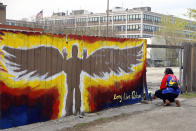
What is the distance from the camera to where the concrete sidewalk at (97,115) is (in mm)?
6344

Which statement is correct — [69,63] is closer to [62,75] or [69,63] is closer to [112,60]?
[62,75]

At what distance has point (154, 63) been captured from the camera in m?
48.8

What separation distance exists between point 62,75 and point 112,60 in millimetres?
1950

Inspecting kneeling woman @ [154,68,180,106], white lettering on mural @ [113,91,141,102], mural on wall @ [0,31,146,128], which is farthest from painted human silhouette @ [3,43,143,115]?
kneeling woman @ [154,68,180,106]

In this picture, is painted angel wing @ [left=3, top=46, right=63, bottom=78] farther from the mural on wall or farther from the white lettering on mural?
the white lettering on mural

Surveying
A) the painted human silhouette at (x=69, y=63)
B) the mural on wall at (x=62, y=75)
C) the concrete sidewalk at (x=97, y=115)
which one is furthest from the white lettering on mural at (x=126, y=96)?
the painted human silhouette at (x=69, y=63)

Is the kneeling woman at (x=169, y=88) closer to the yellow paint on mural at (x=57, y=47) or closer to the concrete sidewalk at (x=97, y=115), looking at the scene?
the concrete sidewalk at (x=97, y=115)

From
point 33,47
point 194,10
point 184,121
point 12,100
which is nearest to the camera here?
point 12,100

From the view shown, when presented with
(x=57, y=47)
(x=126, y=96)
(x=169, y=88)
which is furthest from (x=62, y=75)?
(x=169, y=88)

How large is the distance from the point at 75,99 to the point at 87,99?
1.45ft

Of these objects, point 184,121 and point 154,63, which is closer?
point 184,121

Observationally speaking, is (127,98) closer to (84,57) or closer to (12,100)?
(84,57)

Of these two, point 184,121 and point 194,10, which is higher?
point 194,10

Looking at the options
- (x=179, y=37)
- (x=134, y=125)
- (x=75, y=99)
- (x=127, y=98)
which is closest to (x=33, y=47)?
(x=75, y=99)
